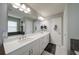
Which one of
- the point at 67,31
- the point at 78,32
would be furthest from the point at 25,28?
the point at 78,32

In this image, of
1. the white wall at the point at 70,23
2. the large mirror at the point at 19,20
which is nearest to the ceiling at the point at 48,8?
the white wall at the point at 70,23

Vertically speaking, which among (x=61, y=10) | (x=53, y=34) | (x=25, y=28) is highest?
(x=61, y=10)

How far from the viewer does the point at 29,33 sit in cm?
221

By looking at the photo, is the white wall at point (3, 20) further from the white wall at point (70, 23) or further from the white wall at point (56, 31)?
the white wall at point (70, 23)

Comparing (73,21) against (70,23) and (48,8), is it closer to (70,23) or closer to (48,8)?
(70,23)

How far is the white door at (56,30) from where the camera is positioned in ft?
5.54

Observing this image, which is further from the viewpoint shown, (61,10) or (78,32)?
(61,10)

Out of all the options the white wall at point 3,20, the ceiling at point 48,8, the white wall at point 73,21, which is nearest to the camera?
the white wall at point 3,20

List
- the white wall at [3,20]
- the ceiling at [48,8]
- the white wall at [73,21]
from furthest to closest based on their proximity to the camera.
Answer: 1. the ceiling at [48,8]
2. the white wall at [73,21]
3. the white wall at [3,20]

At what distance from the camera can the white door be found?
1.69 meters

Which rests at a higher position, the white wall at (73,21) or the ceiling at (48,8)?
the ceiling at (48,8)

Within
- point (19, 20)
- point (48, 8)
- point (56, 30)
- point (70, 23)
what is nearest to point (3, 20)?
point (19, 20)

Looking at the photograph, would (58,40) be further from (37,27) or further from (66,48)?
(37,27)
